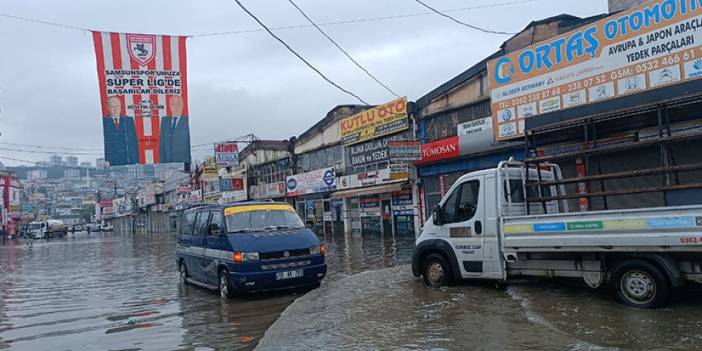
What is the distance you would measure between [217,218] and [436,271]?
182 inches

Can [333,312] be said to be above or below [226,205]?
below

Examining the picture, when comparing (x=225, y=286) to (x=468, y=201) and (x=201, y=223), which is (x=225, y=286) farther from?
(x=468, y=201)

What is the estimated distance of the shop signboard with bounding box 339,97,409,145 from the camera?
26203mm

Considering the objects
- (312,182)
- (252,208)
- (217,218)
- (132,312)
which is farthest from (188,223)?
(312,182)

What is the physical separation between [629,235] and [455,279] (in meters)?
3.23

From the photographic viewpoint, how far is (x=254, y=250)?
10320 millimetres

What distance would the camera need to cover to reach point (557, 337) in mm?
6078

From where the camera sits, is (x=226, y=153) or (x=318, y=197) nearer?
(x=318, y=197)

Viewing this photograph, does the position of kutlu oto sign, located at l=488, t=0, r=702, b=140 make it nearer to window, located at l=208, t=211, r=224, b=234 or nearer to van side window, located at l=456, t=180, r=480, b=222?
van side window, located at l=456, t=180, r=480, b=222

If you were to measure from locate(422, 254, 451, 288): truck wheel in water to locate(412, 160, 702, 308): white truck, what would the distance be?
17 millimetres

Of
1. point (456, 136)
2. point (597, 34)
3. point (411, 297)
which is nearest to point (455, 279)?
point (411, 297)

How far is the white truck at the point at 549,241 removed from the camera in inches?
272

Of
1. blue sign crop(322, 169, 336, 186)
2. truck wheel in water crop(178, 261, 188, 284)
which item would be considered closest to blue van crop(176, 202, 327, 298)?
truck wheel in water crop(178, 261, 188, 284)

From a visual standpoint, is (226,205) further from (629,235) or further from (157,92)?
(629,235)
